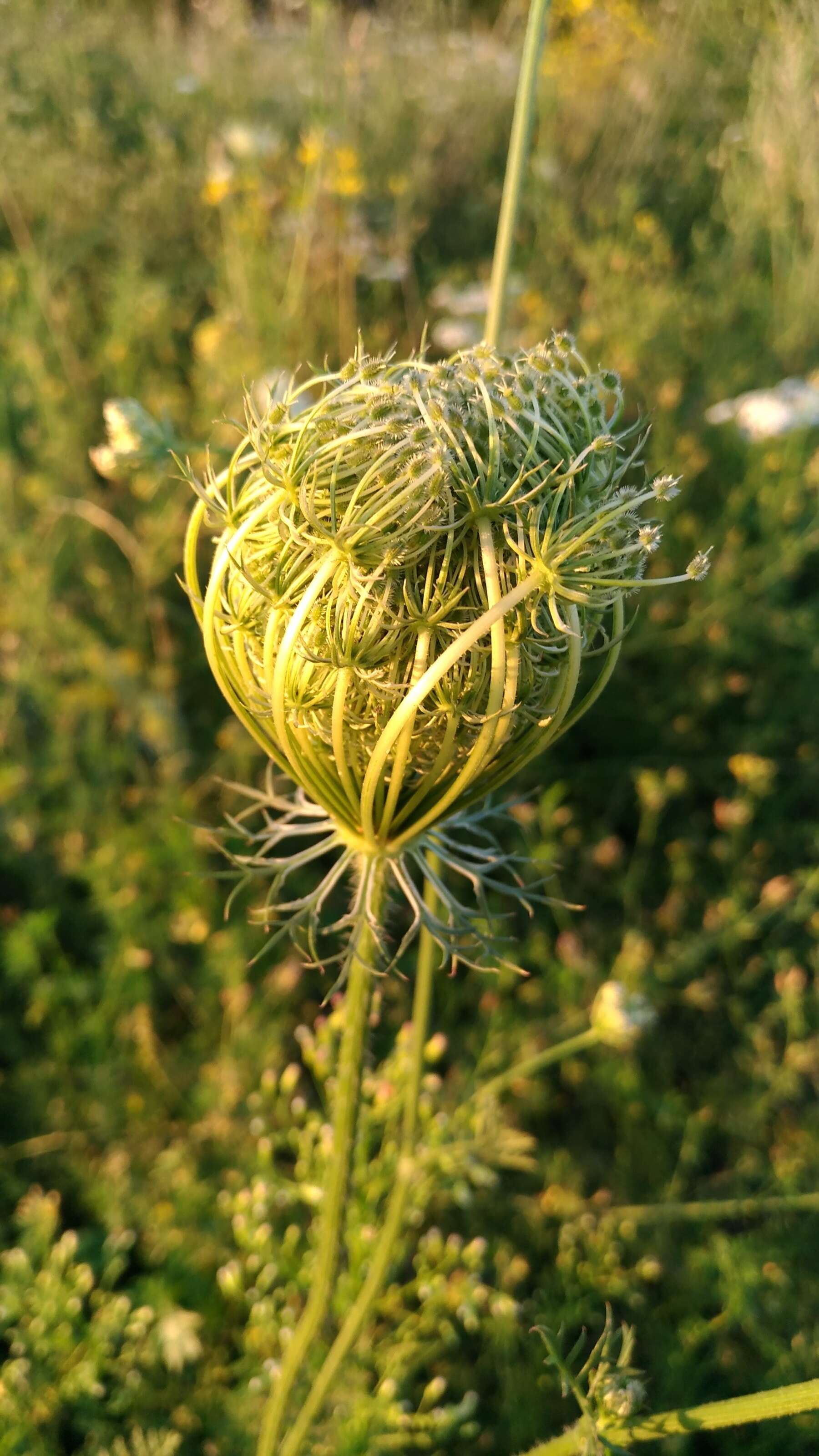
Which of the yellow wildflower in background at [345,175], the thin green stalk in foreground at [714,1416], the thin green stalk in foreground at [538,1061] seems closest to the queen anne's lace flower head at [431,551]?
the thin green stalk in foreground at [714,1416]

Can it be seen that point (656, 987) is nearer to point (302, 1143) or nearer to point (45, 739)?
point (302, 1143)

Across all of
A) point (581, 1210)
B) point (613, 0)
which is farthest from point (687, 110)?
point (581, 1210)

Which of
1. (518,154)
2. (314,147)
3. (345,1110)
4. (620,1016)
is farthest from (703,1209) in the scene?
(314,147)

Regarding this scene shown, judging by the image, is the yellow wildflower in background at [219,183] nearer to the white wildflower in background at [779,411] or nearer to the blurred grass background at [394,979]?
the blurred grass background at [394,979]

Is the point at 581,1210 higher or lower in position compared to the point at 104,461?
lower

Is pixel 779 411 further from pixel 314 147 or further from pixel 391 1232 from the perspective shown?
pixel 391 1232

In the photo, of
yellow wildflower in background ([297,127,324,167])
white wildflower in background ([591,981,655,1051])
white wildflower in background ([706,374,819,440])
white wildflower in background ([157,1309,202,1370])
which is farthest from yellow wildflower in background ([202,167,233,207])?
white wildflower in background ([157,1309,202,1370])
